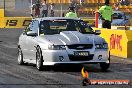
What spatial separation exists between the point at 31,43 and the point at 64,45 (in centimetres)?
161

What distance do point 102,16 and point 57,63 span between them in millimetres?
9623

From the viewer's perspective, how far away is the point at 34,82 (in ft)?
35.8

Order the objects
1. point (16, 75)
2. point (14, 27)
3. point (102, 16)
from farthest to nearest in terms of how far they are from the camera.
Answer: point (14, 27) < point (102, 16) < point (16, 75)

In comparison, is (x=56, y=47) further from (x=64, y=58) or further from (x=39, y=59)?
(x=39, y=59)

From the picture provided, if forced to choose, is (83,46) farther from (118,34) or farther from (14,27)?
(14,27)

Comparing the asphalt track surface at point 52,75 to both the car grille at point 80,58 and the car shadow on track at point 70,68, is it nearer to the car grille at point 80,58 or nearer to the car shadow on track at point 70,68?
the car shadow on track at point 70,68

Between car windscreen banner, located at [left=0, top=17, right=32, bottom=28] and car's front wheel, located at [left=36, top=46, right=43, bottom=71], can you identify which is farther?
car windscreen banner, located at [left=0, top=17, right=32, bottom=28]

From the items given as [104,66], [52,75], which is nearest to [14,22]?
[104,66]

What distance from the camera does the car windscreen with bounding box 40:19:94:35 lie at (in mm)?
14305

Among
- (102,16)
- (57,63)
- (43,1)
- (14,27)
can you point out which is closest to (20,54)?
(57,63)

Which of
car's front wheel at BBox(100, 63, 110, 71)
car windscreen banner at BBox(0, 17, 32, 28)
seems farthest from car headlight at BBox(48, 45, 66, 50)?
car windscreen banner at BBox(0, 17, 32, 28)

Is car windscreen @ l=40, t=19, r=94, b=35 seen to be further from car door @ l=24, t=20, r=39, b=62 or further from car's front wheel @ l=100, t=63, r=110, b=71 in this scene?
car's front wheel @ l=100, t=63, r=110, b=71

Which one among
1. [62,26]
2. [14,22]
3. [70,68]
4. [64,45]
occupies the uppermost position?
[62,26]

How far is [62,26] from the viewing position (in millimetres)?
14594
